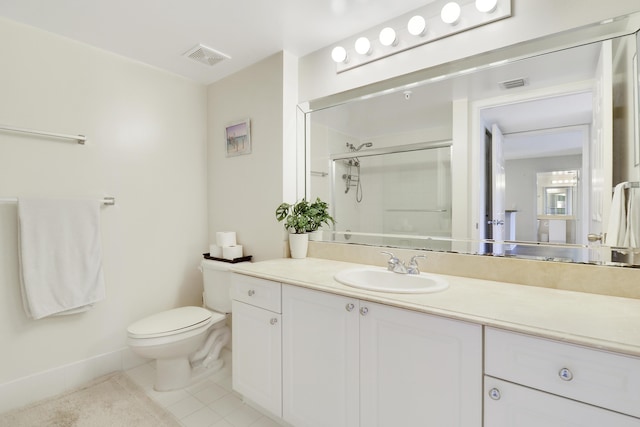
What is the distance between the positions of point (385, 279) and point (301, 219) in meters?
0.68

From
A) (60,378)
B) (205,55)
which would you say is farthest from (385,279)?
(60,378)

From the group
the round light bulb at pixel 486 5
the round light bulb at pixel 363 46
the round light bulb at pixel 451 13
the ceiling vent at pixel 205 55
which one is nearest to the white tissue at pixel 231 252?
the ceiling vent at pixel 205 55

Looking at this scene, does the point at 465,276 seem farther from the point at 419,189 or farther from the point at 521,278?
the point at 419,189

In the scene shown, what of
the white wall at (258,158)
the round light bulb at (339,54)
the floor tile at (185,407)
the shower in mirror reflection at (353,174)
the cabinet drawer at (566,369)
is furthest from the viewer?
the white wall at (258,158)

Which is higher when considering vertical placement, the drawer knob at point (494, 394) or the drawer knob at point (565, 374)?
the drawer knob at point (565, 374)

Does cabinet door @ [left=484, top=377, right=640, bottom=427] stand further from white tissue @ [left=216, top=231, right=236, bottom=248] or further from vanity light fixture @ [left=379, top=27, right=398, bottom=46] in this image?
white tissue @ [left=216, top=231, right=236, bottom=248]

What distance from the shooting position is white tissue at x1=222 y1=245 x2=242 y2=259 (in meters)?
2.21

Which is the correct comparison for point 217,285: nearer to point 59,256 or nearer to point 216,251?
point 216,251

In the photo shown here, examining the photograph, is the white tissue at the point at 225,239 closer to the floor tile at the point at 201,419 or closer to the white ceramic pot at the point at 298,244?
the white ceramic pot at the point at 298,244

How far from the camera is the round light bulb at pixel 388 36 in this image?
1.70 m

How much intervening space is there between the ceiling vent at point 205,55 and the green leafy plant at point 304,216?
43.9 inches

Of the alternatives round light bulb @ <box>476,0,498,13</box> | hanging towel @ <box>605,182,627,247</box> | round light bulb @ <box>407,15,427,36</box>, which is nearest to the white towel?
round light bulb @ <box>407,15,427,36</box>

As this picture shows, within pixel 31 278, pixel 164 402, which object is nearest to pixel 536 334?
pixel 164 402

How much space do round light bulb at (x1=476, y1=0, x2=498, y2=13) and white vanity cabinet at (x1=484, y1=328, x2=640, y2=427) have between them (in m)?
1.40
